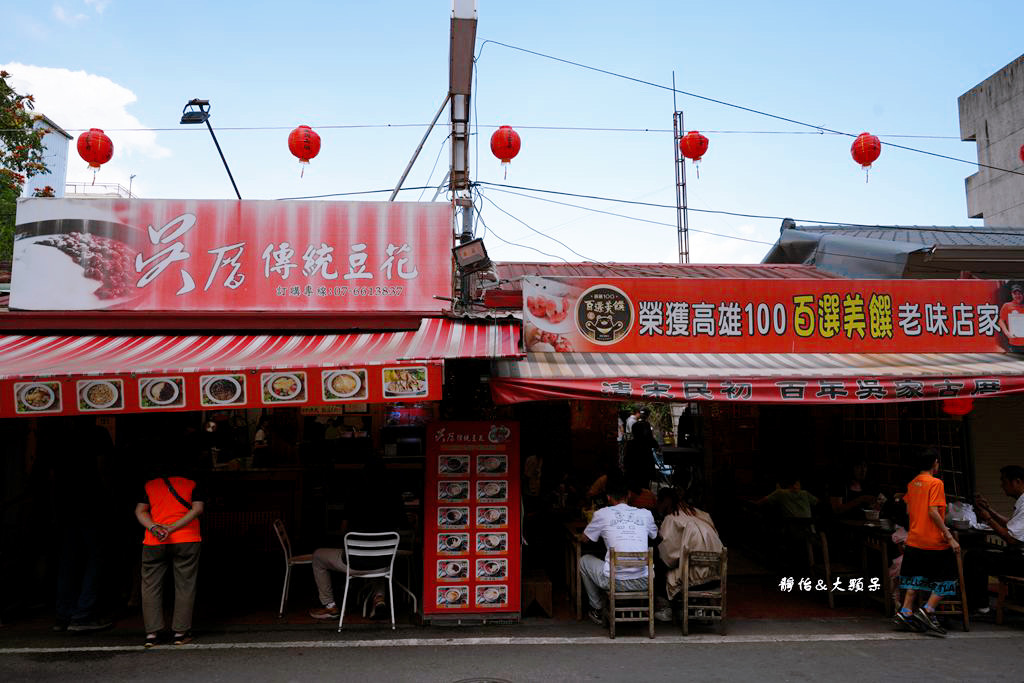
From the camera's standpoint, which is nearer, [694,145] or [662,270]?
[694,145]

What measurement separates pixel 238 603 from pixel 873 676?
631 cm

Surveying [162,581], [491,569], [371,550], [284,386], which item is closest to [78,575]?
[162,581]

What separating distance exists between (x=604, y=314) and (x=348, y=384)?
10.2 ft

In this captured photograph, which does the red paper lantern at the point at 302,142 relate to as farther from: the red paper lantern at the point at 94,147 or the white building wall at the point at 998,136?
the white building wall at the point at 998,136

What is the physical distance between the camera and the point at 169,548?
6.16 m

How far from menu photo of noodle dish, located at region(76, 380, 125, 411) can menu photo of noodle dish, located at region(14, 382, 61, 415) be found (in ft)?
0.69

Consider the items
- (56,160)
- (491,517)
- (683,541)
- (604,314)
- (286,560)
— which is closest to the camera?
(683,541)

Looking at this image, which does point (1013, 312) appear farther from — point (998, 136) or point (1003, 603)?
point (998, 136)

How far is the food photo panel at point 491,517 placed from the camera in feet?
22.1

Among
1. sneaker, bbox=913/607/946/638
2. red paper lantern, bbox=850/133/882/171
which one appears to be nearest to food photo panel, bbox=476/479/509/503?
sneaker, bbox=913/607/946/638

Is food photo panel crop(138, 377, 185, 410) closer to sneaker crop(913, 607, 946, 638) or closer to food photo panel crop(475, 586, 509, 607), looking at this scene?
food photo panel crop(475, 586, 509, 607)

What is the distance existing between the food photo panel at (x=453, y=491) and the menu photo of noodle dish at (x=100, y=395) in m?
2.94

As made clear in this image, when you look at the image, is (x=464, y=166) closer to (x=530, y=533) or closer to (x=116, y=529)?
(x=530, y=533)

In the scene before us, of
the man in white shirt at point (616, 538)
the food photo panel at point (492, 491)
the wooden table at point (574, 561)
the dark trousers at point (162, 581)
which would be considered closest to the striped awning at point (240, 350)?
the food photo panel at point (492, 491)
